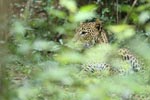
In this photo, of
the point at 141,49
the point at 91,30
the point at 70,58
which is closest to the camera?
the point at 70,58

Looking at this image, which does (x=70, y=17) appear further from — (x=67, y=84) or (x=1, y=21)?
(x=1, y=21)

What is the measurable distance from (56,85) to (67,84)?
0.20 ft

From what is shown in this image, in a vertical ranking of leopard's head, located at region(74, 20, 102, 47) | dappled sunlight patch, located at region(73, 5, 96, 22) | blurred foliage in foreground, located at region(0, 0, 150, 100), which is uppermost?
dappled sunlight patch, located at region(73, 5, 96, 22)

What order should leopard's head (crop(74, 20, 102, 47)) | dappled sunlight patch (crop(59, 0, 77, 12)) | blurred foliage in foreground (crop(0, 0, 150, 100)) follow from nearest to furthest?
blurred foliage in foreground (crop(0, 0, 150, 100)), dappled sunlight patch (crop(59, 0, 77, 12)), leopard's head (crop(74, 20, 102, 47))

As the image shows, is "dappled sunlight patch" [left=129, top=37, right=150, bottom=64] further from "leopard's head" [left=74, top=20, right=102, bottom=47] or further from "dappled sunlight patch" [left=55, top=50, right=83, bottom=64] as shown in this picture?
"leopard's head" [left=74, top=20, right=102, bottom=47]

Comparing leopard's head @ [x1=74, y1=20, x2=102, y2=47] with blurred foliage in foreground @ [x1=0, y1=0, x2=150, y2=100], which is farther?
leopard's head @ [x1=74, y1=20, x2=102, y2=47]

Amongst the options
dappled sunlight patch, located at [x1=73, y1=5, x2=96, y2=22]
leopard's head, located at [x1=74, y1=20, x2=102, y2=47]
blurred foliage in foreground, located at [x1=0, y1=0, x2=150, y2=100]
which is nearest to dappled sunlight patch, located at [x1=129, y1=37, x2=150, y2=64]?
blurred foliage in foreground, located at [x1=0, y1=0, x2=150, y2=100]

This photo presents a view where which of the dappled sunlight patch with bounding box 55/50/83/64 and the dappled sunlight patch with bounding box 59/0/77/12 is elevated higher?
the dappled sunlight patch with bounding box 59/0/77/12

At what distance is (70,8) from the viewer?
6.09 feet

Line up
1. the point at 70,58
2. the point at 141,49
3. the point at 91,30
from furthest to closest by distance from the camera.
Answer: the point at 91,30 < the point at 141,49 < the point at 70,58

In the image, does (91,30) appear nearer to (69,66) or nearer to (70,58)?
(69,66)

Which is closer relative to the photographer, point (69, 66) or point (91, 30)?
point (69, 66)

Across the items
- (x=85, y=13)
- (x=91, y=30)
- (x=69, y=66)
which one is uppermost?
(x=85, y=13)

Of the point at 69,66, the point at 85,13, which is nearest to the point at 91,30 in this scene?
the point at 69,66
